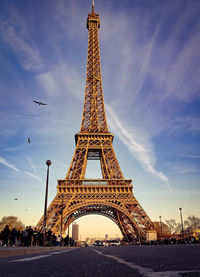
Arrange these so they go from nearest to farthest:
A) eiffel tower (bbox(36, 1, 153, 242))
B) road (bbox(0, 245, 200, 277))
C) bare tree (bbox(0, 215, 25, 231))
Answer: road (bbox(0, 245, 200, 277)) → eiffel tower (bbox(36, 1, 153, 242)) → bare tree (bbox(0, 215, 25, 231))

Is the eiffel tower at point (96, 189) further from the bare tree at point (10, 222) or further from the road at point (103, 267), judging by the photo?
the bare tree at point (10, 222)

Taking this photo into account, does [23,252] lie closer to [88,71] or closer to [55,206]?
[55,206]

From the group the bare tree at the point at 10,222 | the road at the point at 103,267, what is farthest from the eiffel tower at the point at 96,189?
the bare tree at the point at 10,222

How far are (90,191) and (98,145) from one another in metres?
9.20

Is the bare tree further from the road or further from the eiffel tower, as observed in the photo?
the road

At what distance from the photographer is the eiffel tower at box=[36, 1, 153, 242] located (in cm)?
3856

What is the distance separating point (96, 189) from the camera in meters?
42.5

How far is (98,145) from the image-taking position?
156 feet

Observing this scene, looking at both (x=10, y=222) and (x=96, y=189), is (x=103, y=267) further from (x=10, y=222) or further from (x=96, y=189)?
(x=10, y=222)

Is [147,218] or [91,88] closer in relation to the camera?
[147,218]

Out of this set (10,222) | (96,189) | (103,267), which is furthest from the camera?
(10,222)

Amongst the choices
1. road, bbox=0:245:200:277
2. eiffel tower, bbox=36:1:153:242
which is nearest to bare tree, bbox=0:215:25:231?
eiffel tower, bbox=36:1:153:242

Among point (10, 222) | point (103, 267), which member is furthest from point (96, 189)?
point (10, 222)

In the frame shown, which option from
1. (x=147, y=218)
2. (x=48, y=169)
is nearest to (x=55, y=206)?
(x=147, y=218)
